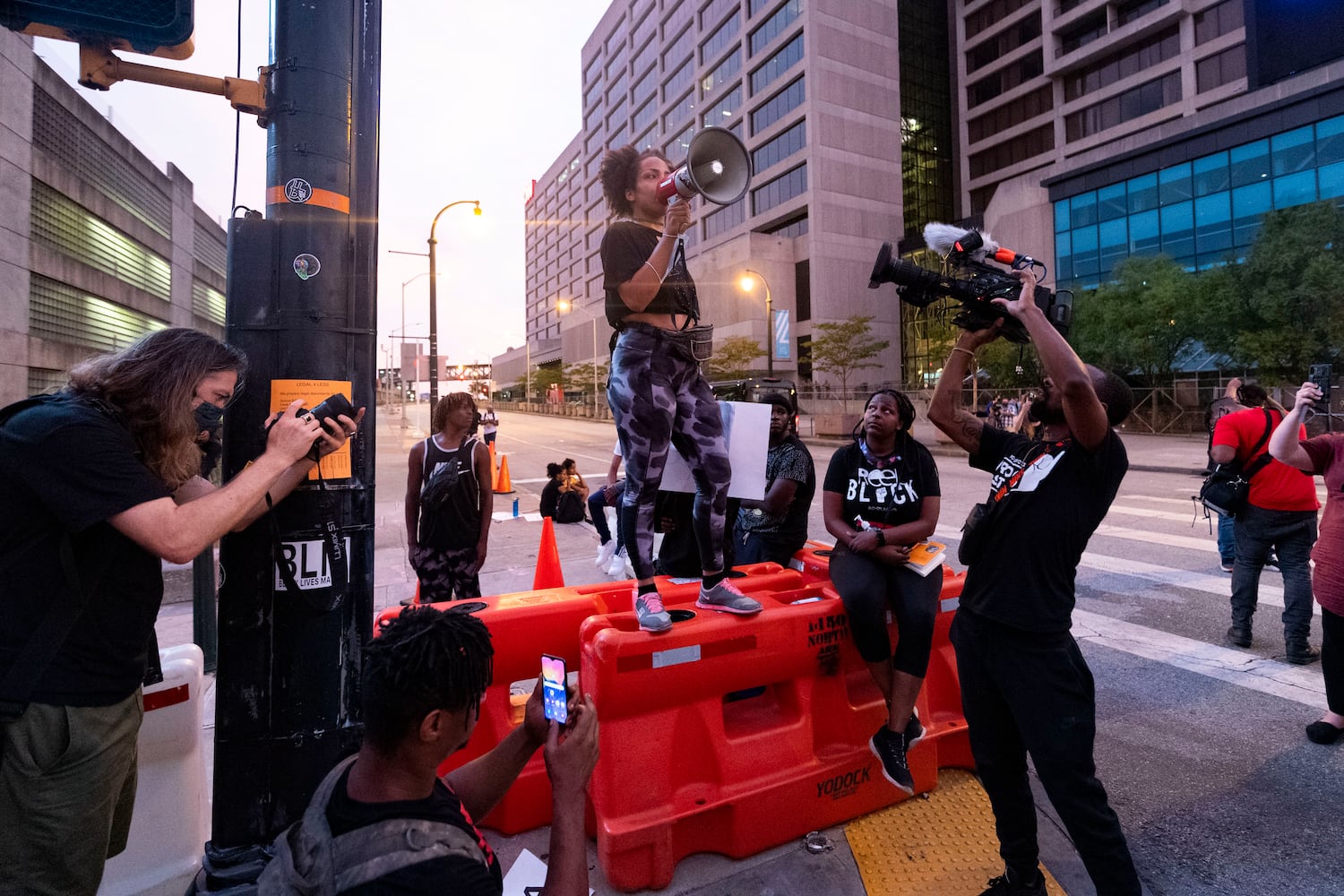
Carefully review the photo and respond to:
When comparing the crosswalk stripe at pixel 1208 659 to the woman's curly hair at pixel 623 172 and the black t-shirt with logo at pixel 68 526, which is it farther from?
the black t-shirt with logo at pixel 68 526

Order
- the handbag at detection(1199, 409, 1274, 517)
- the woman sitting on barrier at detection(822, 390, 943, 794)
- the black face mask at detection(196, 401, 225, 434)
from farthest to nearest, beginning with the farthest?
the handbag at detection(1199, 409, 1274, 517) → the woman sitting on barrier at detection(822, 390, 943, 794) → the black face mask at detection(196, 401, 225, 434)

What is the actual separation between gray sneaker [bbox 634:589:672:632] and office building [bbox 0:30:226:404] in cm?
1617

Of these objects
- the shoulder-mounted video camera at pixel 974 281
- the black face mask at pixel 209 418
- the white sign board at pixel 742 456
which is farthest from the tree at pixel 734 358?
the black face mask at pixel 209 418

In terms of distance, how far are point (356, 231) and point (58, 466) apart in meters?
1.30

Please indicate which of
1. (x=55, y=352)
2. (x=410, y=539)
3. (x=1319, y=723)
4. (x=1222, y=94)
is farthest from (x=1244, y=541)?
(x=1222, y=94)

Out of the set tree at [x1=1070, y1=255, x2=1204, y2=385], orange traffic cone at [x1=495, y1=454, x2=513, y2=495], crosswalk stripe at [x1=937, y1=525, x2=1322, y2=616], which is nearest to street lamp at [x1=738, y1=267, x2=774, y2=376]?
tree at [x1=1070, y1=255, x2=1204, y2=385]

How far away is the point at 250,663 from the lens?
2381 millimetres

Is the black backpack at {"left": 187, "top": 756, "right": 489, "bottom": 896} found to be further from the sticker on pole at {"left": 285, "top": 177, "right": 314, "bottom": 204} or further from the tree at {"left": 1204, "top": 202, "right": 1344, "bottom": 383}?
the tree at {"left": 1204, "top": 202, "right": 1344, "bottom": 383}

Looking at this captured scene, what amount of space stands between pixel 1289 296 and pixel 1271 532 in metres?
26.4

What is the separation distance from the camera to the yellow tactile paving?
276cm

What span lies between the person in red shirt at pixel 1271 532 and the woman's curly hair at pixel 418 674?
230 inches

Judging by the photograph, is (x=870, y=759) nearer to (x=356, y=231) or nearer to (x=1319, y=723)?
(x=1319, y=723)

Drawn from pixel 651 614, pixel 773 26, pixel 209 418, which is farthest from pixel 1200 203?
pixel 209 418

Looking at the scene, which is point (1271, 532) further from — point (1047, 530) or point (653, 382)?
point (653, 382)
